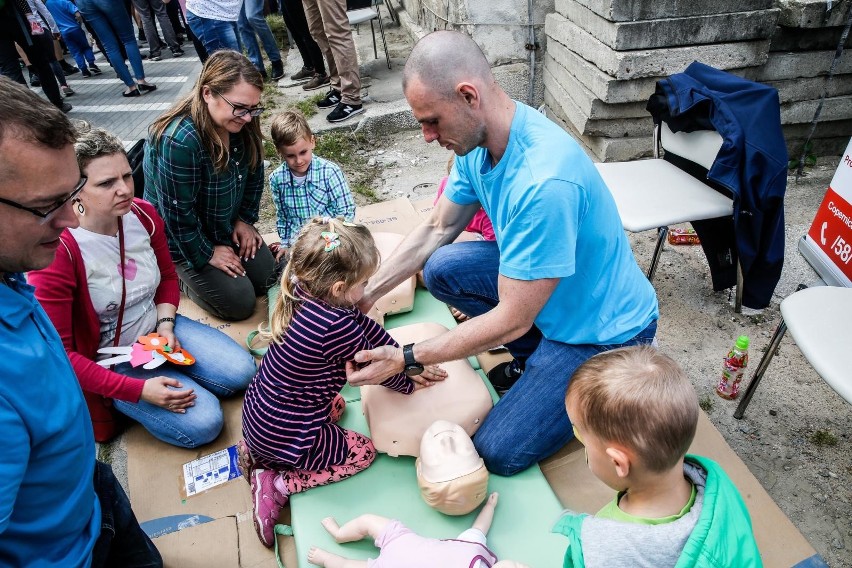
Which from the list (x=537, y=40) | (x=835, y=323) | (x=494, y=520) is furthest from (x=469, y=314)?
(x=537, y=40)

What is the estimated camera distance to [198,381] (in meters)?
2.43

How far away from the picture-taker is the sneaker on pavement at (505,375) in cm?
238

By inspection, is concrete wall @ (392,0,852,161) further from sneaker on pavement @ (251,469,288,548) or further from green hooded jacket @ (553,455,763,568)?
sneaker on pavement @ (251,469,288,548)

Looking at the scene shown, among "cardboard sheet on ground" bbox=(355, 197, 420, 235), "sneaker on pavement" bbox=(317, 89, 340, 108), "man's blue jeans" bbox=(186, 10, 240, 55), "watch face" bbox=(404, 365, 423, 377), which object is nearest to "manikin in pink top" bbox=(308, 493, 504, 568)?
"watch face" bbox=(404, 365, 423, 377)

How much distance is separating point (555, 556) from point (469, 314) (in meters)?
1.10

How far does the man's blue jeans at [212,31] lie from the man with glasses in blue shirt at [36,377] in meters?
4.63

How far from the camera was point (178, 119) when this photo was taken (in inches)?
99.3

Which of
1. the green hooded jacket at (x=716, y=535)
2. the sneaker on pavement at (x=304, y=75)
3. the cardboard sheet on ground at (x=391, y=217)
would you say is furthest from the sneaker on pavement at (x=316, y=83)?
the green hooded jacket at (x=716, y=535)

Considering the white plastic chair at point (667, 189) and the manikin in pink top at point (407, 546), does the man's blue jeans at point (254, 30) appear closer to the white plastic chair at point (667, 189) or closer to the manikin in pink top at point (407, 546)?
the white plastic chair at point (667, 189)

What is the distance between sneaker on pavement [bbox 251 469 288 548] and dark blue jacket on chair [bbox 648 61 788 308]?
2.26 meters

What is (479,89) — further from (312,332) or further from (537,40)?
(537,40)

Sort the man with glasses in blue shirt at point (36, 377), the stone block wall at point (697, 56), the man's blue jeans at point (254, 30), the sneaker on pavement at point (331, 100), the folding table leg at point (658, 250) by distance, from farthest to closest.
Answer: the man's blue jeans at point (254, 30) < the sneaker on pavement at point (331, 100) < the stone block wall at point (697, 56) < the folding table leg at point (658, 250) < the man with glasses in blue shirt at point (36, 377)

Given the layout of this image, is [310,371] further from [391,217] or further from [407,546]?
[391,217]

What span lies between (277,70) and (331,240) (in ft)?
18.8
